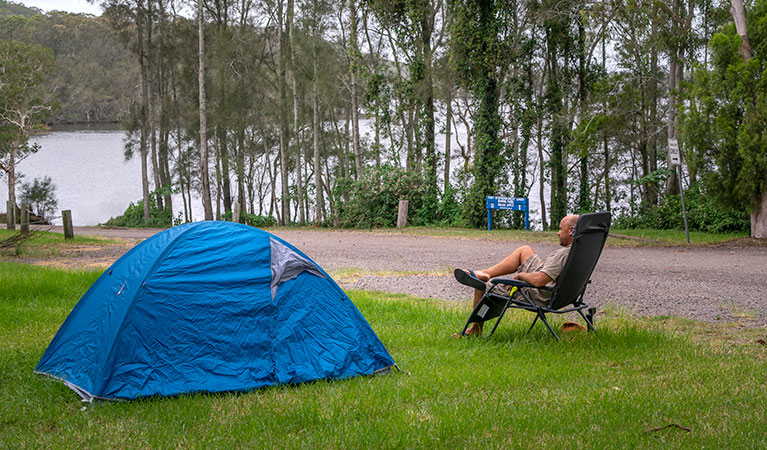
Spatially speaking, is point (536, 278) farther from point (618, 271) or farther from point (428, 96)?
point (428, 96)

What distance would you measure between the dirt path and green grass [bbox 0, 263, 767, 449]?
1.90 metres

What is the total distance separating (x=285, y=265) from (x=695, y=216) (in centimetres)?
1658

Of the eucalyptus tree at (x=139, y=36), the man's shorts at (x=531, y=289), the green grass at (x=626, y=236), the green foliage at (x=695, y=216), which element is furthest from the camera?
the eucalyptus tree at (x=139, y=36)

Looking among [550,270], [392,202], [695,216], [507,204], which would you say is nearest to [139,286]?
[550,270]

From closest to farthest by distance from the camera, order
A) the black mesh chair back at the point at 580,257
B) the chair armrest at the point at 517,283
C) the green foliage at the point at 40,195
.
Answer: the black mesh chair back at the point at 580,257 < the chair armrest at the point at 517,283 < the green foliage at the point at 40,195

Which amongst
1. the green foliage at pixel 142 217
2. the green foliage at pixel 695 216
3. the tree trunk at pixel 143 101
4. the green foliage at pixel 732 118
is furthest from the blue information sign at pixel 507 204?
the tree trunk at pixel 143 101

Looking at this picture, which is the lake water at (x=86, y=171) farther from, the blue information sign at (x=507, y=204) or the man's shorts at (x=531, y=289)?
the man's shorts at (x=531, y=289)

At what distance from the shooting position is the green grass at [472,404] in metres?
3.51

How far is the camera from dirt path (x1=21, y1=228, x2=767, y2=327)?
757 cm

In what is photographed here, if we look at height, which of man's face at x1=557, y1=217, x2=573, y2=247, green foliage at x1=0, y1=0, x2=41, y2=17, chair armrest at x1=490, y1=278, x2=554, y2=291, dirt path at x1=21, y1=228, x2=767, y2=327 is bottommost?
dirt path at x1=21, y1=228, x2=767, y2=327

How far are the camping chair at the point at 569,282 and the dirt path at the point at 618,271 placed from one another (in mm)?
1963

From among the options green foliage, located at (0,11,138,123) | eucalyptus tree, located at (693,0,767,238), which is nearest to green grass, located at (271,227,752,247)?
eucalyptus tree, located at (693,0,767,238)

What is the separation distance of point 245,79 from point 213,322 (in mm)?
31847

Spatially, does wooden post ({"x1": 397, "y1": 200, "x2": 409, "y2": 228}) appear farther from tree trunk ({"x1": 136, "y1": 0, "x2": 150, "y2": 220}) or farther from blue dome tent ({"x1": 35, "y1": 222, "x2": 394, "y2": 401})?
tree trunk ({"x1": 136, "y1": 0, "x2": 150, "y2": 220})
